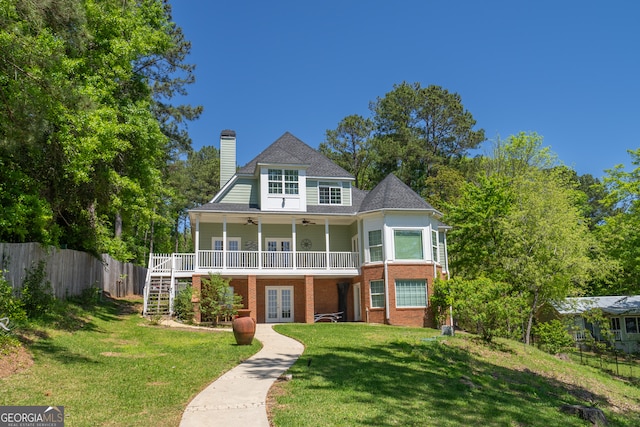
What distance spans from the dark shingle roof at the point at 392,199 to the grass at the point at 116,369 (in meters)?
9.94

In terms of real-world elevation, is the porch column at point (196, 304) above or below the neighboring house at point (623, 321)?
above

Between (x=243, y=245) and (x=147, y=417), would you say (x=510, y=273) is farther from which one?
(x=147, y=417)

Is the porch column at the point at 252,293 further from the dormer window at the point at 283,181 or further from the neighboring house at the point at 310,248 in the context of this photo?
the dormer window at the point at 283,181

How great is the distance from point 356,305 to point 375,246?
348 centimetres

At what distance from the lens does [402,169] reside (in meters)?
40.6

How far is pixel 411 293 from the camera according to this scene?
22.9m

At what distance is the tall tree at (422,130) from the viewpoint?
41.2 meters

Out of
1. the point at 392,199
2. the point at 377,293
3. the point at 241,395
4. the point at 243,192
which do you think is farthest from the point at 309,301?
the point at 241,395

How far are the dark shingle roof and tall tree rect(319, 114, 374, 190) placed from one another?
17973 mm

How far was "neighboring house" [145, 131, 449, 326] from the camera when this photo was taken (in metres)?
22.8

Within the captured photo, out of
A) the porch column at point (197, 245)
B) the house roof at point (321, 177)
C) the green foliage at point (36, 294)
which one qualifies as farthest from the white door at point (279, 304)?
the green foliage at point (36, 294)

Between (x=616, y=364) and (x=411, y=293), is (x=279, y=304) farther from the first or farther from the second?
(x=616, y=364)

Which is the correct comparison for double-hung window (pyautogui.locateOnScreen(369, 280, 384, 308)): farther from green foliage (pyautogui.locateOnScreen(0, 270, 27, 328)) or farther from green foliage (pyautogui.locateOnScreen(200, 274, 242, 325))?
green foliage (pyautogui.locateOnScreen(0, 270, 27, 328))

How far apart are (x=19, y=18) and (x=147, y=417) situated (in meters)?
9.95
